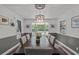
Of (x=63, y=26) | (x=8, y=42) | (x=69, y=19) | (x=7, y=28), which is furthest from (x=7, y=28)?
(x=69, y=19)

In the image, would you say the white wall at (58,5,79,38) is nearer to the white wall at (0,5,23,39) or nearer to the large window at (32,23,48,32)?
the large window at (32,23,48,32)

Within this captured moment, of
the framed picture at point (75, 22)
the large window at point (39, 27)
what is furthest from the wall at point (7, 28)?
the framed picture at point (75, 22)

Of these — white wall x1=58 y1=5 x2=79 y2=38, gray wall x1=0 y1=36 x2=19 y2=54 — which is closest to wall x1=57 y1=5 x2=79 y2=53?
white wall x1=58 y1=5 x2=79 y2=38

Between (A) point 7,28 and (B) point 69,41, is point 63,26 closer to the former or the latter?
(B) point 69,41

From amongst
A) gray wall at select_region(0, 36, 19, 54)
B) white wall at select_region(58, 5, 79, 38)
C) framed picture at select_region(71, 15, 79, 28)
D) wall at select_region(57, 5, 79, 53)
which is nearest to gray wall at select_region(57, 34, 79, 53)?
wall at select_region(57, 5, 79, 53)

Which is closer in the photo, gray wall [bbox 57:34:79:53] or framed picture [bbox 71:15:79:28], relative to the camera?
framed picture [bbox 71:15:79:28]

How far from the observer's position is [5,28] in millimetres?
2236

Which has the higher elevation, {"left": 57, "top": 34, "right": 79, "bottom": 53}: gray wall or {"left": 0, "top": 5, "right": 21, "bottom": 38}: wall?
{"left": 0, "top": 5, "right": 21, "bottom": 38}: wall

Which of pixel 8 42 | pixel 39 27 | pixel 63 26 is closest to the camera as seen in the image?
pixel 39 27

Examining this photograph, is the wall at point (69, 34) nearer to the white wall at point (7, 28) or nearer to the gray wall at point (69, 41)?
the gray wall at point (69, 41)

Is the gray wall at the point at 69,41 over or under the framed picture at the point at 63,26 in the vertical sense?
under

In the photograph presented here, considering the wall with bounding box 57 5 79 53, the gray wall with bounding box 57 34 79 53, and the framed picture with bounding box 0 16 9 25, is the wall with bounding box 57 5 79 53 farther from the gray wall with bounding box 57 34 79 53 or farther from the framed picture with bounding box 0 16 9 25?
the framed picture with bounding box 0 16 9 25
